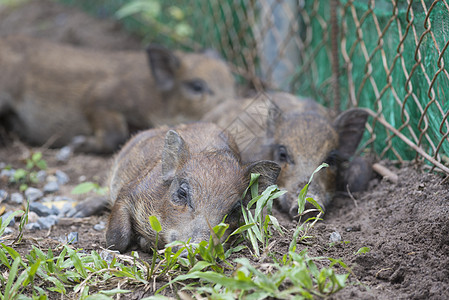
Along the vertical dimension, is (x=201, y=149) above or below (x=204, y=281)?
above

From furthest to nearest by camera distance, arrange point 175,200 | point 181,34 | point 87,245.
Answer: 1. point 181,34
2. point 87,245
3. point 175,200

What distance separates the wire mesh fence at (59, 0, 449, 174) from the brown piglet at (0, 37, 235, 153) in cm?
57

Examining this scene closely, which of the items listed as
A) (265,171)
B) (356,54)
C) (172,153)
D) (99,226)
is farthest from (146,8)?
(265,171)

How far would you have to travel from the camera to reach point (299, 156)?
13.6 feet

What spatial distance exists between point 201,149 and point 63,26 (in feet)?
19.9

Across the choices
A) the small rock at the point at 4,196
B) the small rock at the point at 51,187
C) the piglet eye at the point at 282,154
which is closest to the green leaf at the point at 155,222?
the piglet eye at the point at 282,154

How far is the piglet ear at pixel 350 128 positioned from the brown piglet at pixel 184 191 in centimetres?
113

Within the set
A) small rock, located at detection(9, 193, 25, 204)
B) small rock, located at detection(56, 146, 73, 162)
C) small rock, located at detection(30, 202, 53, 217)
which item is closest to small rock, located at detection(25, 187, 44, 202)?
small rock, located at detection(9, 193, 25, 204)

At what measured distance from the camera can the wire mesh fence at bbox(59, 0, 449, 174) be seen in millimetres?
3371

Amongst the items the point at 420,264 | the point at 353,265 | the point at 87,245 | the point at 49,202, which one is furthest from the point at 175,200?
the point at 49,202

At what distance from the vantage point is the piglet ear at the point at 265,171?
10.3 feet

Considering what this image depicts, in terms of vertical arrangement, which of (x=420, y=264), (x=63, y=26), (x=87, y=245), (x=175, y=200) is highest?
(x=63, y=26)

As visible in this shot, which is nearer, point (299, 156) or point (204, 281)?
point (204, 281)

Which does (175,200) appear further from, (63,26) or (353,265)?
(63,26)
